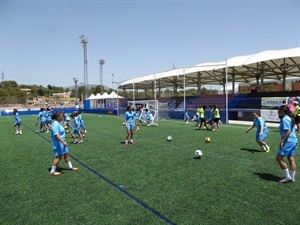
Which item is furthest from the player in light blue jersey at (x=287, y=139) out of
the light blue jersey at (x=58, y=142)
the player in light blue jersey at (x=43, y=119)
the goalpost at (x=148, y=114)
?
the player in light blue jersey at (x=43, y=119)

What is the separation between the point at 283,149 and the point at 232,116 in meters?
22.0

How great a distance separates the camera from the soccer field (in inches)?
198

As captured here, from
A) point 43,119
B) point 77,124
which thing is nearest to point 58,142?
point 77,124

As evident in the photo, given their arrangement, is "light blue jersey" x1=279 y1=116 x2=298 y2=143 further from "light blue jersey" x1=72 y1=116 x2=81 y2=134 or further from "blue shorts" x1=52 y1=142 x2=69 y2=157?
"light blue jersey" x1=72 y1=116 x2=81 y2=134

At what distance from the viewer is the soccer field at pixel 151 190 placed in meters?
5.04

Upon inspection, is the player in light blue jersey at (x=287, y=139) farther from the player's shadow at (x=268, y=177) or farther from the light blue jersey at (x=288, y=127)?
the player's shadow at (x=268, y=177)

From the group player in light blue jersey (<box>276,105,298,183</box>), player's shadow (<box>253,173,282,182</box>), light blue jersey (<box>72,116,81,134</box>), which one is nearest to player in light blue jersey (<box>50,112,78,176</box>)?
player's shadow (<box>253,173,282,182</box>)

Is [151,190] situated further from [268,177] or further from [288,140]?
[288,140]

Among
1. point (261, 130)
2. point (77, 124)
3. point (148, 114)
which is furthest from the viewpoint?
point (148, 114)

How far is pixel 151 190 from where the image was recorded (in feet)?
21.2

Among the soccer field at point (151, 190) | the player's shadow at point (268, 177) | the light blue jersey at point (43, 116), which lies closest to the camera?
the soccer field at point (151, 190)

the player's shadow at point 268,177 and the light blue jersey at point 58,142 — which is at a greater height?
the light blue jersey at point 58,142

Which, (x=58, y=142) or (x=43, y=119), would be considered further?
(x=43, y=119)

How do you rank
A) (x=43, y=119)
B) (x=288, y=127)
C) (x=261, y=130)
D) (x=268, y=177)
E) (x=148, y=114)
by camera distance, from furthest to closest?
(x=148, y=114)
(x=43, y=119)
(x=261, y=130)
(x=268, y=177)
(x=288, y=127)
